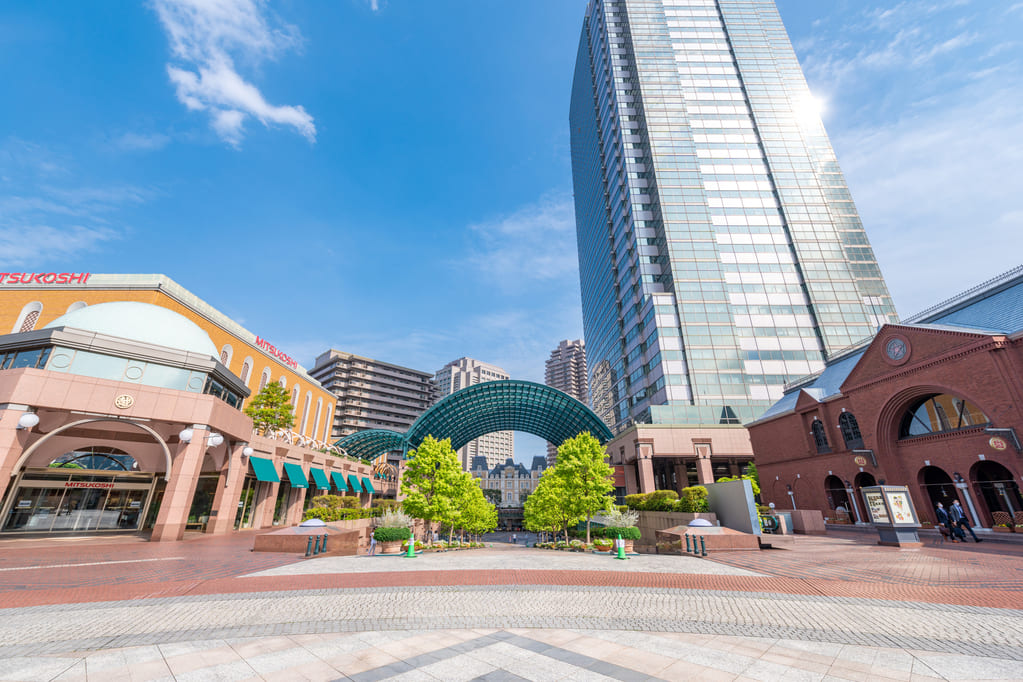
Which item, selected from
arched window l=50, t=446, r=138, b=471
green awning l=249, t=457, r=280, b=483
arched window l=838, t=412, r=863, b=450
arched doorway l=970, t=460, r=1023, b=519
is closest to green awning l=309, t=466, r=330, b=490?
green awning l=249, t=457, r=280, b=483

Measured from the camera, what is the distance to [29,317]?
102 ft

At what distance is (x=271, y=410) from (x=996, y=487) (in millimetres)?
44791

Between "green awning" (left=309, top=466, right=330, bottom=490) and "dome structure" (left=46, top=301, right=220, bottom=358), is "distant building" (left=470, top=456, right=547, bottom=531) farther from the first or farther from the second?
"dome structure" (left=46, top=301, right=220, bottom=358)

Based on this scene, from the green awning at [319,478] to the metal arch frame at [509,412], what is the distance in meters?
14.1

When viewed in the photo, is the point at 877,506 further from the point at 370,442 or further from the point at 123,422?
the point at 370,442

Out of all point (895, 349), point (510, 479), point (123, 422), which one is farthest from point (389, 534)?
point (510, 479)

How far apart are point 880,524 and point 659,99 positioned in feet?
205

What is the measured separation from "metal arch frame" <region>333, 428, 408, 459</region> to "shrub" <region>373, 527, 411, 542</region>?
4056cm

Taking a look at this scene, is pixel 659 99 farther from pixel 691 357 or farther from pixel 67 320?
pixel 67 320

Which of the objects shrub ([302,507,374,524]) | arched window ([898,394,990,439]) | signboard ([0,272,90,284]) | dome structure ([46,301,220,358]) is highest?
signboard ([0,272,90,284])

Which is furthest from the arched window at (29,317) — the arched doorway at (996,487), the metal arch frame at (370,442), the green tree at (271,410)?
the arched doorway at (996,487)

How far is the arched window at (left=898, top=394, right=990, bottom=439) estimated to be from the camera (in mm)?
20891

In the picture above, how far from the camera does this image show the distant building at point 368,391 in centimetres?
9281

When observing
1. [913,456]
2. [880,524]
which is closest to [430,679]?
[880,524]
